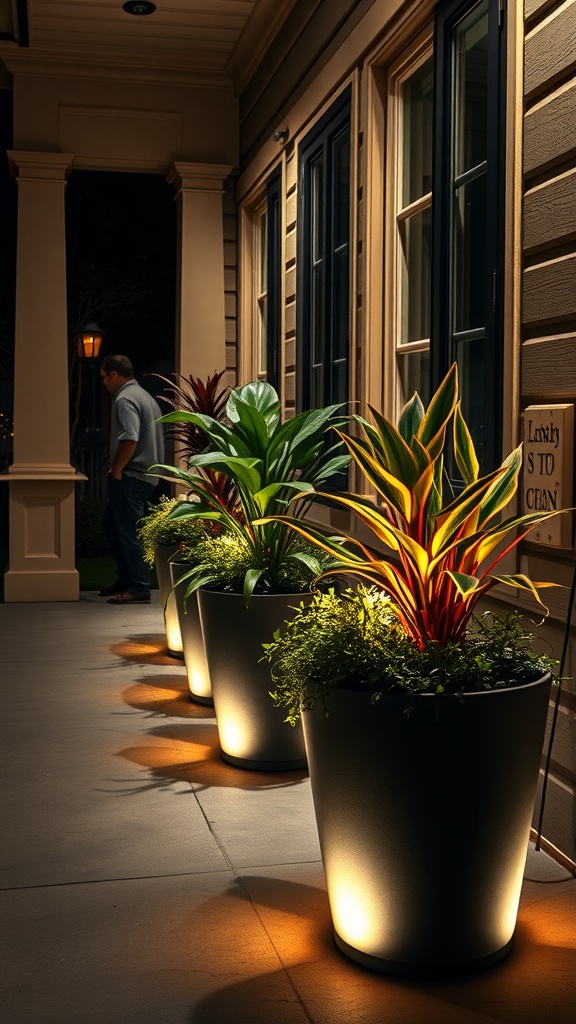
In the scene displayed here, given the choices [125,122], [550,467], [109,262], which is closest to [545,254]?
[550,467]

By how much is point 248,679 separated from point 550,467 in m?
1.25

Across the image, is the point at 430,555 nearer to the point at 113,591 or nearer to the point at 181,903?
the point at 181,903

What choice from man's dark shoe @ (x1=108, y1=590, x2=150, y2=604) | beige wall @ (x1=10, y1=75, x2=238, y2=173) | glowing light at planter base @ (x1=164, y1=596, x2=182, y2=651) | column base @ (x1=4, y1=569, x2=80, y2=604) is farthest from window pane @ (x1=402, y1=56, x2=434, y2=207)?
column base @ (x1=4, y1=569, x2=80, y2=604)

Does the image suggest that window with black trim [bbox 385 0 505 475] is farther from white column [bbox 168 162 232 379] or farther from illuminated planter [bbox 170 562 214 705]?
white column [bbox 168 162 232 379]

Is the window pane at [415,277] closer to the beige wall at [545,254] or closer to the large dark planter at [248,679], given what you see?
the beige wall at [545,254]

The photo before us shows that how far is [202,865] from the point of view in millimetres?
2764

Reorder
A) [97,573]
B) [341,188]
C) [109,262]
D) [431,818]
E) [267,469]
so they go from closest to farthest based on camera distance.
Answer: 1. [431,818]
2. [267,469]
3. [341,188]
4. [97,573]
5. [109,262]

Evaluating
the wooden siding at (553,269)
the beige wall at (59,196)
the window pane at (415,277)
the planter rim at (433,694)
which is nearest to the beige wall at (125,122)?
the beige wall at (59,196)

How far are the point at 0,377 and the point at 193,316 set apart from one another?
8.49m

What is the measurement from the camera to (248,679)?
3494mm

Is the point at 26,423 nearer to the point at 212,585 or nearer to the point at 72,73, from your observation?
the point at 72,73

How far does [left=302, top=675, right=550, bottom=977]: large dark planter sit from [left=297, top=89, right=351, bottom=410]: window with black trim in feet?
9.69

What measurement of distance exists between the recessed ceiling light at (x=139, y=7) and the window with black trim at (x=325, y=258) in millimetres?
1474

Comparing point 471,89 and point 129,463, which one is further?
point 129,463
